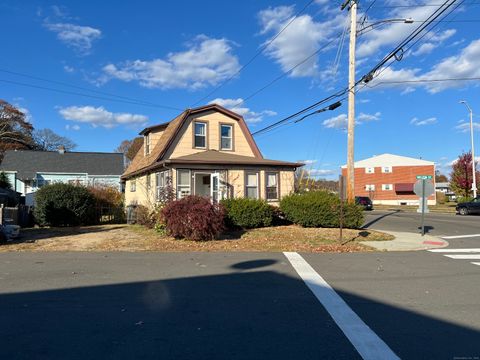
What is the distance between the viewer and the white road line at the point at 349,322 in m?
4.55

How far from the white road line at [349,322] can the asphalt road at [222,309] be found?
0.29ft

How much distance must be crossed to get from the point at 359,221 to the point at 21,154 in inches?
1520

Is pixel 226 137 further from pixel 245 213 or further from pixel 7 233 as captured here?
pixel 7 233

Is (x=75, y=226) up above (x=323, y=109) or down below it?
below

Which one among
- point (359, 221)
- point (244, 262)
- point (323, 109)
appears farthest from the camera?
point (323, 109)

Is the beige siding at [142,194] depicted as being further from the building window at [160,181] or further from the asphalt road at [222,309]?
the asphalt road at [222,309]

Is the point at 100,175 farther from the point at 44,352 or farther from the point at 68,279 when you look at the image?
the point at 44,352

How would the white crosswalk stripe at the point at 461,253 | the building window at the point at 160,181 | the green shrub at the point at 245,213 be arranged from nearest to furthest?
1. the white crosswalk stripe at the point at 461,253
2. the green shrub at the point at 245,213
3. the building window at the point at 160,181

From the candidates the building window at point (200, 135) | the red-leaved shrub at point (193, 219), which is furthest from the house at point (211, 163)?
the red-leaved shrub at point (193, 219)

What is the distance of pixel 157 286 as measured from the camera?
761 centimetres

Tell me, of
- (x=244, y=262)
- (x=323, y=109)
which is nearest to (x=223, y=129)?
(x=323, y=109)

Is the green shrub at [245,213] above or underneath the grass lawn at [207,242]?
above

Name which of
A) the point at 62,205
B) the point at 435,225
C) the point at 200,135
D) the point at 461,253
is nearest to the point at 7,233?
the point at 62,205

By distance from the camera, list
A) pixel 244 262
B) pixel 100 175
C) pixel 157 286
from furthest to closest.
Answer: pixel 100 175, pixel 244 262, pixel 157 286
